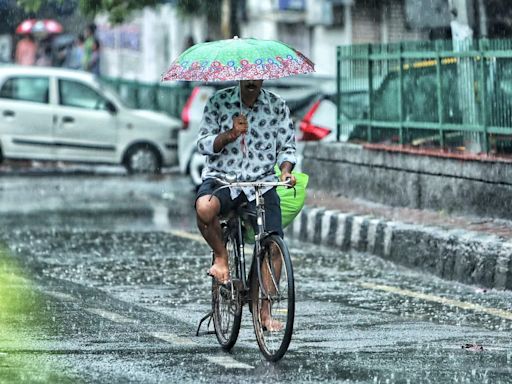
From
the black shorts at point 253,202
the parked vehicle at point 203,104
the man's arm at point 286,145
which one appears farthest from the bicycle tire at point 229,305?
the parked vehicle at point 203,104

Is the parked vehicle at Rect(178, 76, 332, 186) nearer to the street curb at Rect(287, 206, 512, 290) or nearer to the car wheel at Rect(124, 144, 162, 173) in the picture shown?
the car wheel at Rect(124, 144, 162, 173)

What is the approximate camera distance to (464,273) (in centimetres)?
1327

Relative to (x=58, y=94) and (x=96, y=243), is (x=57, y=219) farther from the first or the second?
(x=58, y=94)

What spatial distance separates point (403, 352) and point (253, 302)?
840mm

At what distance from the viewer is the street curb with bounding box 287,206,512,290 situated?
504 inches

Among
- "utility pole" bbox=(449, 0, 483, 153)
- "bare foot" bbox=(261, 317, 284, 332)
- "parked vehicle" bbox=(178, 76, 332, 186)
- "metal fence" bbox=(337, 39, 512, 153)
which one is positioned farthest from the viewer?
"parked vehicle" bbox=(178, 76, 332, 186)

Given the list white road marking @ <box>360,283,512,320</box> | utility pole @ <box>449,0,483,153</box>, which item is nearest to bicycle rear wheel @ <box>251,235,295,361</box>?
white road marking @ <box>360,283,512,320</box>

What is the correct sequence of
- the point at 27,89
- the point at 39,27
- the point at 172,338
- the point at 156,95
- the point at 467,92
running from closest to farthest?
the point at 172,338, the point at 467,92, the point at 27,89, the point at 156,95, the point at 39,27

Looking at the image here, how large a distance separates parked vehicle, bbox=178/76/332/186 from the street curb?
472cm

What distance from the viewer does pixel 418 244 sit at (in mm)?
14234

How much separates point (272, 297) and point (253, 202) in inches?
24.0

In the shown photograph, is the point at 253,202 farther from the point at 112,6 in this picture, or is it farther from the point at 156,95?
the point at 156,95

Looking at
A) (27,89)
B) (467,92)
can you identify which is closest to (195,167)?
(27,89)

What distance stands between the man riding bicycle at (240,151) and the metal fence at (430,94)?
543cm
